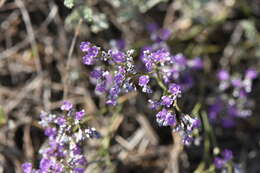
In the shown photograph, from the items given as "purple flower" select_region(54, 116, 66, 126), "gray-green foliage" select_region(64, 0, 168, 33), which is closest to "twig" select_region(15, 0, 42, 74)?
"gray-green foliage" select_region(64, 0, 168, 33)

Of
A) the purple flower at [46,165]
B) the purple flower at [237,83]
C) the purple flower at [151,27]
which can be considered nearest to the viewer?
the purple flower at [46,165]

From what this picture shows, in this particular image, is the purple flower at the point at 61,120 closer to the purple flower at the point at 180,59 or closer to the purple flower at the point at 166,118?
the purple flower at the point at 166,118

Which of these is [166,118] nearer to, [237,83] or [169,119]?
[169,119]

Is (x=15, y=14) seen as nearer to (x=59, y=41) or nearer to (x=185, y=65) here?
(x=59, y=41)

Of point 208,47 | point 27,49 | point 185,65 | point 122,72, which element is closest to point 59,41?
point 27,49

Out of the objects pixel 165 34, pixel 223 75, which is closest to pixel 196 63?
pixel 223 75

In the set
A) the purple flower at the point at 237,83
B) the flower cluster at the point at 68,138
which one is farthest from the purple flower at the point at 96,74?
the purple flower at the point at 237,83
